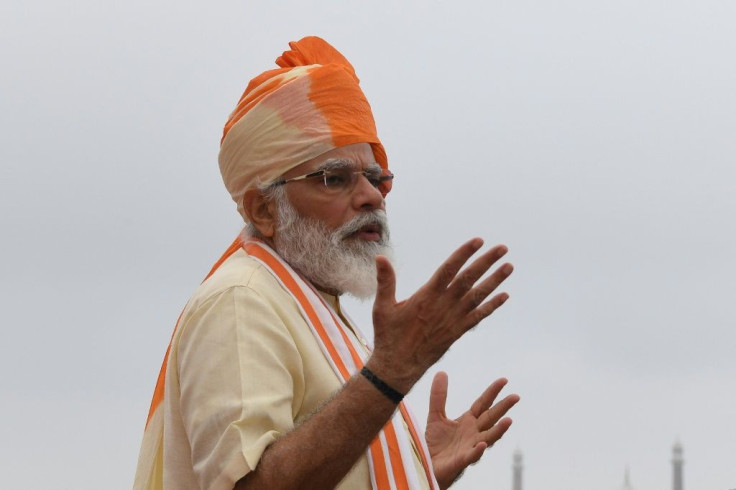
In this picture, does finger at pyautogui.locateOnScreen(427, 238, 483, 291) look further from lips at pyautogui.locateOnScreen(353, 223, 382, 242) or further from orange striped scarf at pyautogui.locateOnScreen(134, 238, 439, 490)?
lips at pyautogui.locateOnScreen(353, 223, 382, 242)

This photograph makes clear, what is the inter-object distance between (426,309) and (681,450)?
108533 millimetres

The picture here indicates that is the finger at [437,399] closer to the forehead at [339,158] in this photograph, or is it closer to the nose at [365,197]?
the nose at [365,197]

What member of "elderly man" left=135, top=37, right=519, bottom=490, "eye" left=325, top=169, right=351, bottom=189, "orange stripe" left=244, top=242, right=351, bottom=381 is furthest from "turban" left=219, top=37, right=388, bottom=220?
"orange stripe" left=244, top=242, right=351, bottom=381

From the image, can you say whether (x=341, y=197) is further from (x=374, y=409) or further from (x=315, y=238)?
(x=374, y=409)

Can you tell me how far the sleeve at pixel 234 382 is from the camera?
6004mm

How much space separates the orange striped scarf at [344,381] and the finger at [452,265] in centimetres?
83

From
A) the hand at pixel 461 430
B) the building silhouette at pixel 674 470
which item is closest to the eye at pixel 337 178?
the hand at pixel 461 430

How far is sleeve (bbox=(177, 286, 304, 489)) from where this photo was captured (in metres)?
6.00

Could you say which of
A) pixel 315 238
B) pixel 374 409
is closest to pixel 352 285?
pixel 315 238

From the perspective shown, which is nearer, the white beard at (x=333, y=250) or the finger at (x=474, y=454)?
the white beard at (x=333, y=250)

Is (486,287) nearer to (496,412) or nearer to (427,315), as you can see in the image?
(427,315)

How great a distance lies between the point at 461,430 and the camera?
7469 millimetres

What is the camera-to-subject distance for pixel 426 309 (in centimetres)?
588

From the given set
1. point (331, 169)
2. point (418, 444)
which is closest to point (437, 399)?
point (418, 444)
